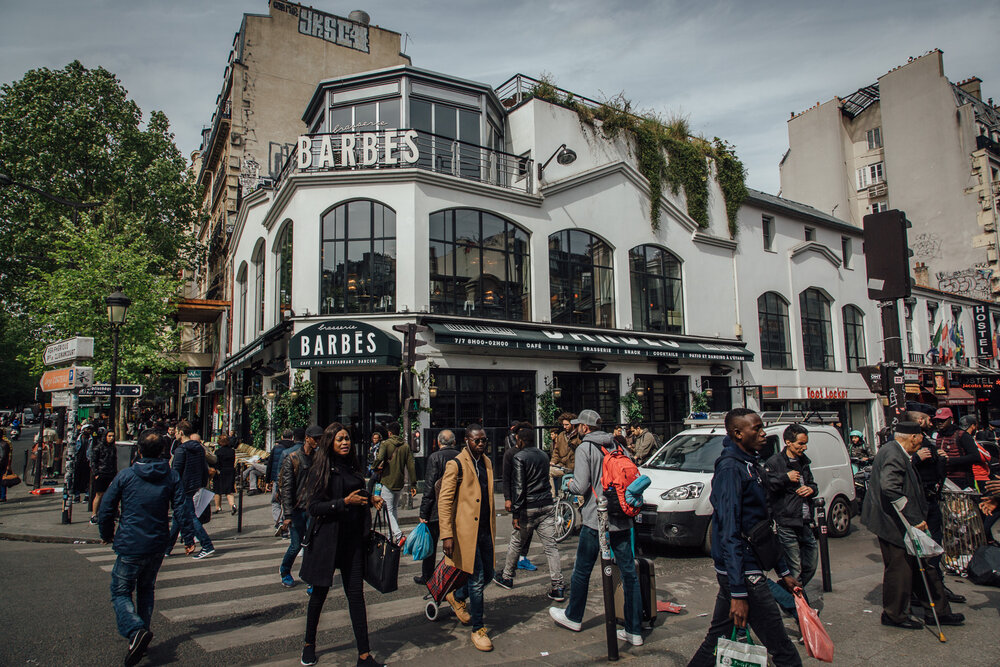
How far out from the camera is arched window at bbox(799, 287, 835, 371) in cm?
2692

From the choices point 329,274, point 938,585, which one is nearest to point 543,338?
point 329,274

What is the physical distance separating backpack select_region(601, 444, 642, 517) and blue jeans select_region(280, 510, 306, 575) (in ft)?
12.7

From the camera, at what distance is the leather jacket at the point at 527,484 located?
6.90 m

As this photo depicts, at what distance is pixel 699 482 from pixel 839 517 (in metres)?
3.27

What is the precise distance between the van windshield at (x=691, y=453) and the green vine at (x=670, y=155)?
562 inches

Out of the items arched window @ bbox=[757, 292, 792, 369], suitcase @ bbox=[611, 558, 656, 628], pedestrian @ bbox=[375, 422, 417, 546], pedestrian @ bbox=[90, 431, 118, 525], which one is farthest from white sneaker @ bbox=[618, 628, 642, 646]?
arched window @ bbox=[757, 292, 792, 369]

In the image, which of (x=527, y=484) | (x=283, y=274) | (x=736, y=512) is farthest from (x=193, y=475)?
(x=283, y=274)

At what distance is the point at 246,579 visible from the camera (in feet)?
25.1

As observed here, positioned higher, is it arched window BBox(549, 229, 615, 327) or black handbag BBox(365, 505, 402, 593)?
arched window BBox(549, 229, 615, 327)

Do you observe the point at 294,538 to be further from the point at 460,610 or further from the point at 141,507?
the point at 460,610

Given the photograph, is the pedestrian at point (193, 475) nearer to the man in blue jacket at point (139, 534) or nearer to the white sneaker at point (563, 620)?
the man in blue jacket at point (139, 534)

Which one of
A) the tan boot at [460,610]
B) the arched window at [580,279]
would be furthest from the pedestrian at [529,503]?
the arched window at [580,279]

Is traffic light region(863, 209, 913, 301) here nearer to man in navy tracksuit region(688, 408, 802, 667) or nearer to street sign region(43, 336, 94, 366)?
man in navy tracksuit region(688, 408, 802, 667)

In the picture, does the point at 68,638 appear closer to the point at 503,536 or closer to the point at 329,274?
the point at 503,536
